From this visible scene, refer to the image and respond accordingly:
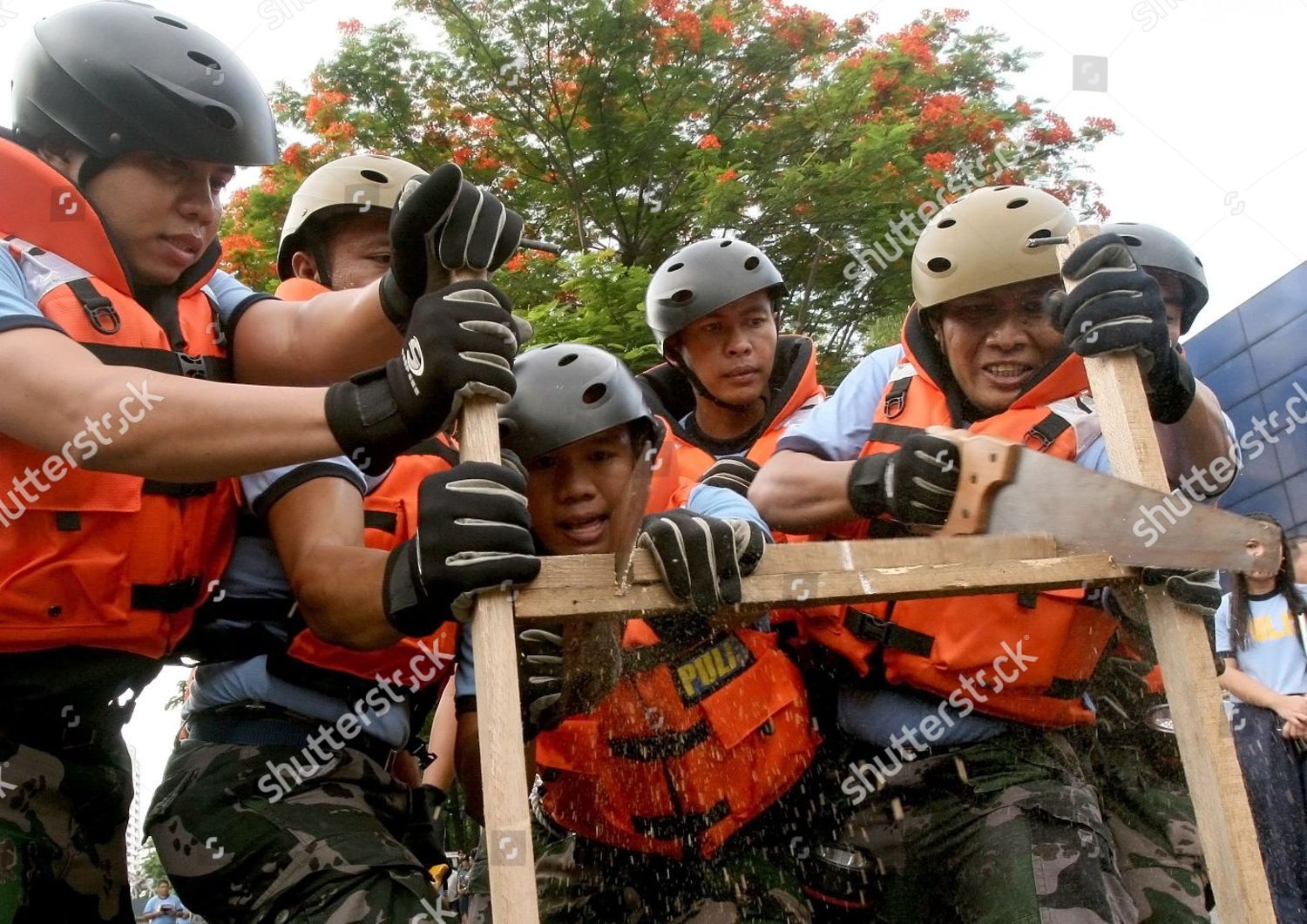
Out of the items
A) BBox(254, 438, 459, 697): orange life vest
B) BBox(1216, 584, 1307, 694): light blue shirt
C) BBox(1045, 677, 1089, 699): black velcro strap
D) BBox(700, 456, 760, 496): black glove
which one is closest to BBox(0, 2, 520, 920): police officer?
BBox(254, 438, 459, 697): orange life vest

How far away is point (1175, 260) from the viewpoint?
4535 millimetres

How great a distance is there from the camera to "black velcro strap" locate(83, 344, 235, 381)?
2.70 meters

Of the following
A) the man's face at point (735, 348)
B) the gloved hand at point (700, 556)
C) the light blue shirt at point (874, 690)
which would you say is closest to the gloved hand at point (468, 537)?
the gloved hand at point (700, 556)

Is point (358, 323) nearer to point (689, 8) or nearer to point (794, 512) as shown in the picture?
point (794, 512)

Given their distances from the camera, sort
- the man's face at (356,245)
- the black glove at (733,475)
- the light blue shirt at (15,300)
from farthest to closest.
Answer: the man's face at (356,245)
the black glove at (733,475)
the light blue shirt at (15,300)

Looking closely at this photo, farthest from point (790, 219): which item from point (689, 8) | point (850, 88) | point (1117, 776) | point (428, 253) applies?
point (428, 253)

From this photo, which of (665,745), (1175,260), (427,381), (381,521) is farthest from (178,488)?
(1175,260)

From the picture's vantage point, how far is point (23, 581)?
2656 millimetres

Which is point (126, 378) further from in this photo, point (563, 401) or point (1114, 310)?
point (1114, 310)

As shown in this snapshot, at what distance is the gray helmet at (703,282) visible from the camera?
484 cm

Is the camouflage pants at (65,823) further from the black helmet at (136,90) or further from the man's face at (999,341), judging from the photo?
the man's face at (999,341)

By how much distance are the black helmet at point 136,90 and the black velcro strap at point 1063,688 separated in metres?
2.68

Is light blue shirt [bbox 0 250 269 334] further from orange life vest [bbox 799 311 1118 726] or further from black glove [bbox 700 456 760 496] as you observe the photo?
orange life vest [bbox 799 311 1118 726]

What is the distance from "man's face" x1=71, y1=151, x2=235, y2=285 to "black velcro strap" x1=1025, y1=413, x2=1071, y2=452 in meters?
A: 2.38
